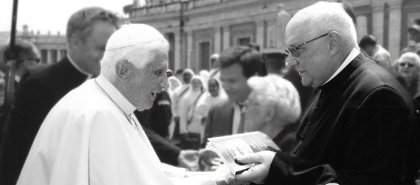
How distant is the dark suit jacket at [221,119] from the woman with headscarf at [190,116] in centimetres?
254

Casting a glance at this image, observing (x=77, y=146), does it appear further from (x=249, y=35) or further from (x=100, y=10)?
(x=249, y=35)

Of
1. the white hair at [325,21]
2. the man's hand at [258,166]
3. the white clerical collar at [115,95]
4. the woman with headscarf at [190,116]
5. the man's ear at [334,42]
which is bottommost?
the woman with headscarf at [190,116]

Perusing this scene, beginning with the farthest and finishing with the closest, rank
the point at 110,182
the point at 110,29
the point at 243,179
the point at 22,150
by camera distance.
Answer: the point at 110,29
the point at 22,150
the point at 243,179
the point at 110,182

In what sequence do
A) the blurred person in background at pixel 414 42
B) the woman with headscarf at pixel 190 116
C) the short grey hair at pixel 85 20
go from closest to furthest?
the short grey hair at pixel 85 20, the woman with headscarf at pixel 190 116, the blurred person in background at pixel 414 42

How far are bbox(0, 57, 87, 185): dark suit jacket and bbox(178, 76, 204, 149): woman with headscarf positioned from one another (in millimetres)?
3670

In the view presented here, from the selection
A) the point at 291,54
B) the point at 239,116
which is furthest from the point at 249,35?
the point at 291,54

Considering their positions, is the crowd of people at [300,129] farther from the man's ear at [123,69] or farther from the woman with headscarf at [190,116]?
the woman with headscarf at [190,116]

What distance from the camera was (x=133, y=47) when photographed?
92.6 inches

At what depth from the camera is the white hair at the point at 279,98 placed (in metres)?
3.58

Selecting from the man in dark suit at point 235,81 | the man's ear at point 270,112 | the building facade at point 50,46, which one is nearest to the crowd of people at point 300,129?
the man's ear at point 270,112

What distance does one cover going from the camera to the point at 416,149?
2432 mm

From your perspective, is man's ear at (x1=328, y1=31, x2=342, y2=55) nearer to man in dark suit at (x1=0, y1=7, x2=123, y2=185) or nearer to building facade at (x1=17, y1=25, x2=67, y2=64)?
man in dark suit at (x1=0, y1=7, x2=123, y2=185)

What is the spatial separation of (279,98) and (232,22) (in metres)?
23.0

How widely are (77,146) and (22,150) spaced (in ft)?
4.27
